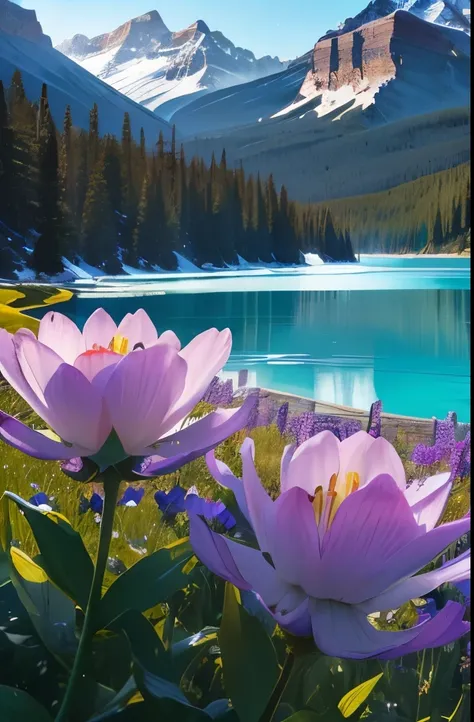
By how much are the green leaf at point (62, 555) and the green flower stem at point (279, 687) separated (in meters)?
0.06

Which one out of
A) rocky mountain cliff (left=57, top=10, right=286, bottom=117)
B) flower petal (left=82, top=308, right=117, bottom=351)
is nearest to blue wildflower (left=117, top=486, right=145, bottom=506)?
flower petal (left=82, top=308, right=117, bottom=351)

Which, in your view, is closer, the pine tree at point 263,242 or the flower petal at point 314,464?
the flower petal at point 314,464

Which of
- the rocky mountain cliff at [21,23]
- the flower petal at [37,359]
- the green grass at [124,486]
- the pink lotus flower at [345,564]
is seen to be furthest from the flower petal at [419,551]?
the rocky mountain cliff at [21,23]

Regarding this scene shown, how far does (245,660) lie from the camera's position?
0.20 m

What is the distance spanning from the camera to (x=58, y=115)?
4.53 feet

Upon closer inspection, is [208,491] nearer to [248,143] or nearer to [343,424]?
[343,424]

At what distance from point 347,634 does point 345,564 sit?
16mm

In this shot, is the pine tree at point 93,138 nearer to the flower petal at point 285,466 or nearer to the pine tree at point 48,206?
the pine tree at point 48,206

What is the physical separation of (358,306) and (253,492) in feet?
3.80

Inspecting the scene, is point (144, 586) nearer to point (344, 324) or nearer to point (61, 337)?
point (61, 337)

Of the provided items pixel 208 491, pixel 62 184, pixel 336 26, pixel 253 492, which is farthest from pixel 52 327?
pixel 62 184

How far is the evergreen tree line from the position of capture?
1.38m

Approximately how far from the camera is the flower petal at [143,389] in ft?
0.65

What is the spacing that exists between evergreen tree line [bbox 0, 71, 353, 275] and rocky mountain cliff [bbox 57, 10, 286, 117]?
7 centimetres
